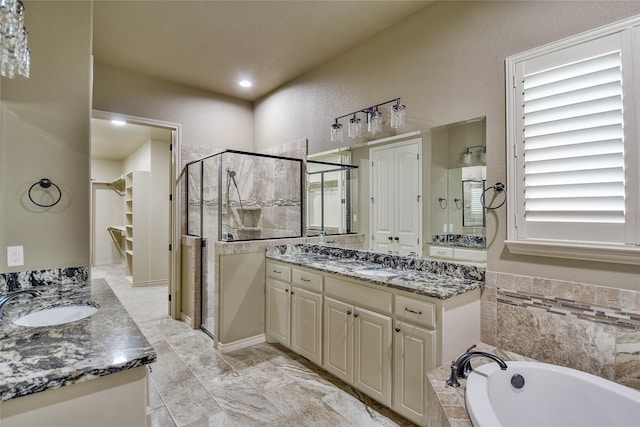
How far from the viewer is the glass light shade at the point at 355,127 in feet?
9.52

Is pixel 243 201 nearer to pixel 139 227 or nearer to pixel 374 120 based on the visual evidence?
pixel 374 120

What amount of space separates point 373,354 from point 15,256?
7.26ft

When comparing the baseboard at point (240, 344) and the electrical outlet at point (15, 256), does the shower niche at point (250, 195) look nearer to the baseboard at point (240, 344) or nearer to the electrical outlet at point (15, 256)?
the baseboard at point (240, 344)

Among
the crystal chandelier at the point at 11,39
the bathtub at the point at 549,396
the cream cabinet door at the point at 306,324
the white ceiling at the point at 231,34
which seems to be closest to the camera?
the crystal chandelier at the point at 11,39

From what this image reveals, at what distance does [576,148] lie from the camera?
1729 mm

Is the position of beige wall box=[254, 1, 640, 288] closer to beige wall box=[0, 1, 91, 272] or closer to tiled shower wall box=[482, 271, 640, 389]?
tiled shower wall box=[482, 271, 640, 389]

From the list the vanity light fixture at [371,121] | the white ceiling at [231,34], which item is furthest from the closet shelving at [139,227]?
the vanity light fixture at [371,121]

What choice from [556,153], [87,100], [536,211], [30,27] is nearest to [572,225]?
[536,211]

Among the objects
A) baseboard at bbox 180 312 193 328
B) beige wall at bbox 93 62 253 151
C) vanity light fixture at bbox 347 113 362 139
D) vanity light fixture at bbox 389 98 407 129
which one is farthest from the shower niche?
vanity light fixture at bbox 389 98 407 129

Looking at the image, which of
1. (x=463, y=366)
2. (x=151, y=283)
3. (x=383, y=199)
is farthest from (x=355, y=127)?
(x=151, y=283)

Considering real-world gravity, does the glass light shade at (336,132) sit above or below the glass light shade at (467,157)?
above

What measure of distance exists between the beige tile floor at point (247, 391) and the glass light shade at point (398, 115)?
6.67 ft

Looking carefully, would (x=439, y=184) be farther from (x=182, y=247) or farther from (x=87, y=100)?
(x=182, y=247)

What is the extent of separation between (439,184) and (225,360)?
7.60ft
